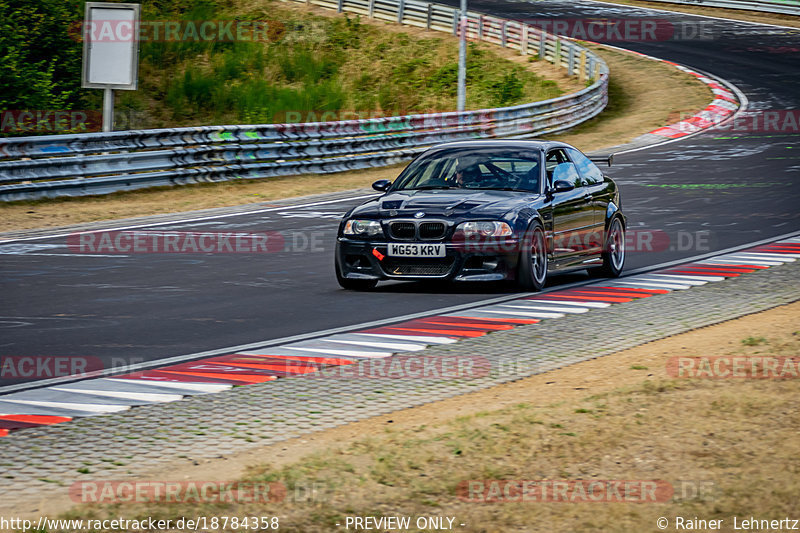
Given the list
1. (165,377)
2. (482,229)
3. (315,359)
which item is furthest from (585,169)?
(165,377)

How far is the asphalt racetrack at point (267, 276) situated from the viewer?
998 cm

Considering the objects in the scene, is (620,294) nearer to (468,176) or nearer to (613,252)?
(613,252)

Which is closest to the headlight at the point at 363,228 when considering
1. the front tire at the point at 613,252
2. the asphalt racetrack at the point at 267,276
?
the asphalt racetrack at the point at 267,276

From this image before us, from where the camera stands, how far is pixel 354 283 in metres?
12.6

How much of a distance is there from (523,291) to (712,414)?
586 cm

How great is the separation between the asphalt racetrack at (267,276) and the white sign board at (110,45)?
20.3 ft

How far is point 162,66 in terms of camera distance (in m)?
50.1

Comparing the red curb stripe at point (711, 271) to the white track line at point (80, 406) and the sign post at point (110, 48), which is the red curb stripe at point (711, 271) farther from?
the sign post at point (110, 48)

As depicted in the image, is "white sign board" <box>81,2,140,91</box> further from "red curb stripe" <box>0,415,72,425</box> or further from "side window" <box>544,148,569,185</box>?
"red curb stripe" <box>0,415,72,425</box>

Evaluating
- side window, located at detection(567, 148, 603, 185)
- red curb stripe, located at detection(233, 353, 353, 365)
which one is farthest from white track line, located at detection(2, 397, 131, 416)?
side window, located at detection(567, 148, 603, 185)

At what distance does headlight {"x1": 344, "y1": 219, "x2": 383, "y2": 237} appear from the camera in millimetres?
12242

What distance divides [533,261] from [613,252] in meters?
2.05

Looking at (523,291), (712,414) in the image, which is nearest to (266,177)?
(523,291)

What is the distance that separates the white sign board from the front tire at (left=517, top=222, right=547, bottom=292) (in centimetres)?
1407
